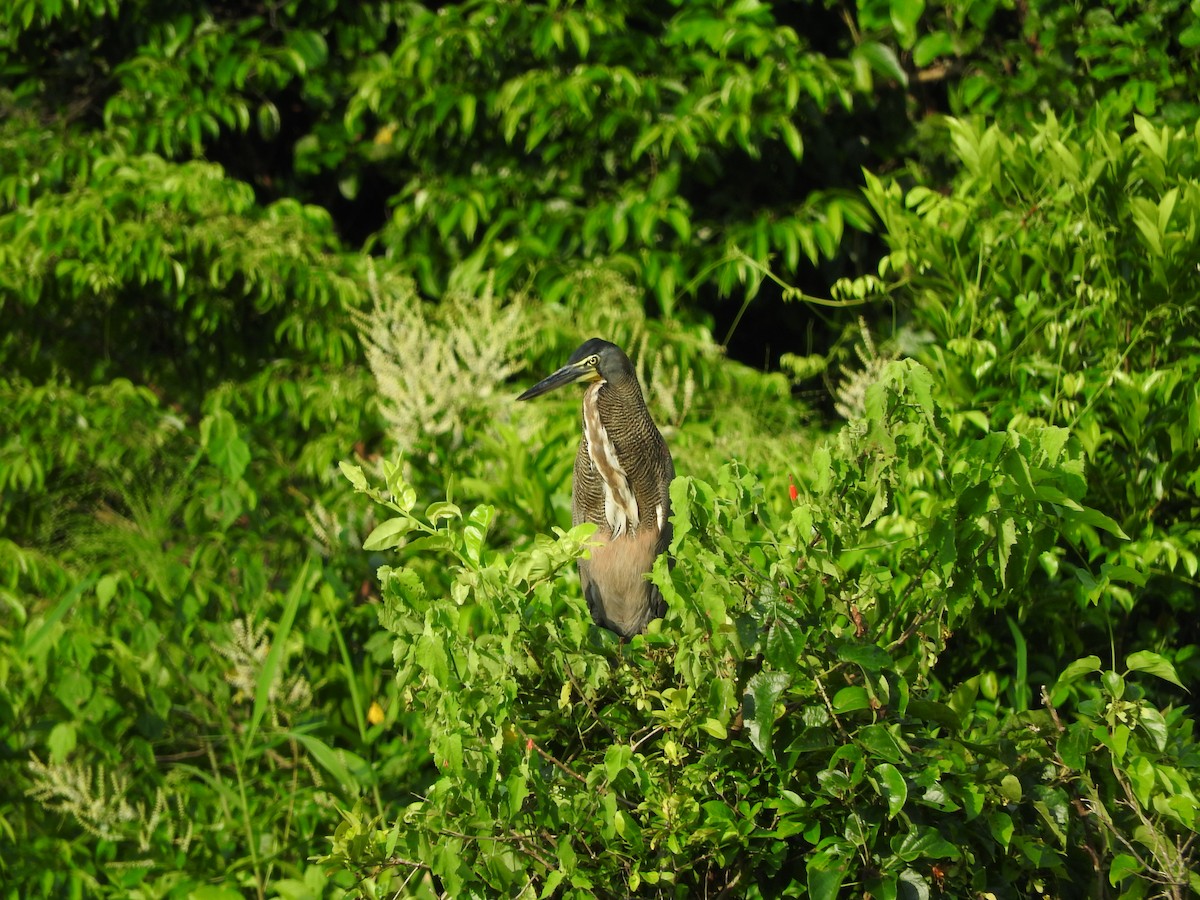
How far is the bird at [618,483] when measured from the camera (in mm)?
2514

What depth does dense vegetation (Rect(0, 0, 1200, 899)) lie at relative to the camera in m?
1.69

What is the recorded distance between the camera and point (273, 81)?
4.93 meters

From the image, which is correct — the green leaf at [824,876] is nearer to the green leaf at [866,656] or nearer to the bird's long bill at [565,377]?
the green leaf at [866,656]

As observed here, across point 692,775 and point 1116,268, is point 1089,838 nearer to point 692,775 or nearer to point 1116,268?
point 692,775

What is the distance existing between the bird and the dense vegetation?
0.17m

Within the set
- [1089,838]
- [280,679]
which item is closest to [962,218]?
[1089,838]

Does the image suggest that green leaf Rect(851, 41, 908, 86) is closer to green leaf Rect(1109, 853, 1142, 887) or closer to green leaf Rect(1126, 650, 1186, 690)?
green leaf Rect(1126, 650, 1186, 690)

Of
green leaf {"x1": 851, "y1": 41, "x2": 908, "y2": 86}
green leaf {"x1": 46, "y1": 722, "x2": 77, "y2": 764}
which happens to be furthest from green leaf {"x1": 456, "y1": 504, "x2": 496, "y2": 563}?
green leaf {"x1": 851, "y1": 41, "x2": 908, "y2": 86}

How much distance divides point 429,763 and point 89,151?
2.91 meters

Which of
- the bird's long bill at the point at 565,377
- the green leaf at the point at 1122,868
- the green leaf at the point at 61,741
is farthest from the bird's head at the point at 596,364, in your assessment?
the green leaf at the point at 61,741

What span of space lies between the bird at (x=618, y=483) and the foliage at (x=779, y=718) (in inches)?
27.7

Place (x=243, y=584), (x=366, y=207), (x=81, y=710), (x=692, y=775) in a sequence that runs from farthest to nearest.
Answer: (x=366, y=207) < (x=243, y=584) < (x=81, y=710) < (x=692, y=775)

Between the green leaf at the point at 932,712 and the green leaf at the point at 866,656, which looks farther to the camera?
the green leaf at the point at 932,712

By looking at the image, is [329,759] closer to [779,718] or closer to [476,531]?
[476,531]
